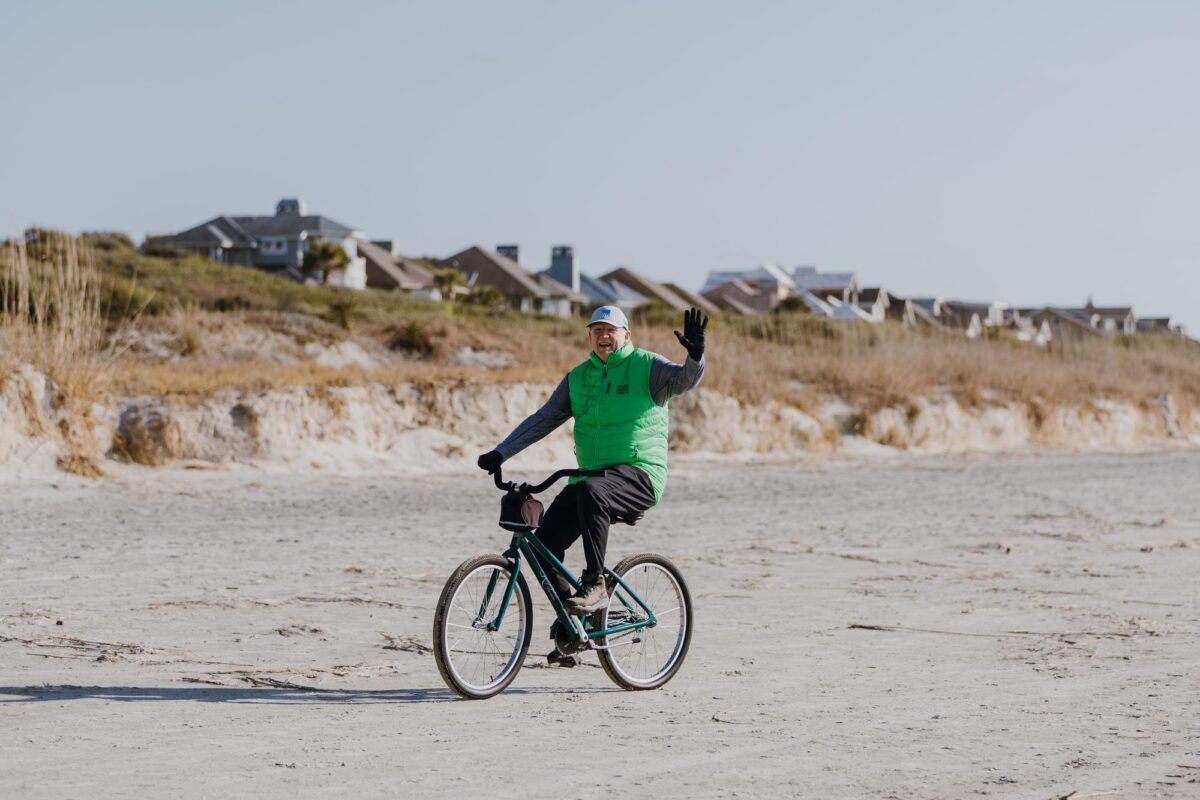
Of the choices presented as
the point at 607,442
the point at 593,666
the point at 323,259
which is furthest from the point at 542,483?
the point at 323,259

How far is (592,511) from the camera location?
7.15 meters

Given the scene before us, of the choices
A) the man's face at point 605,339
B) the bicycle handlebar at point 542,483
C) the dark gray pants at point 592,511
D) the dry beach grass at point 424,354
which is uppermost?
the dry beach grass at point 424,354

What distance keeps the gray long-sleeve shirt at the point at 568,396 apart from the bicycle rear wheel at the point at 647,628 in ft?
2.67

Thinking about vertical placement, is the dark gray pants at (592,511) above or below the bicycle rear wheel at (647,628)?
above

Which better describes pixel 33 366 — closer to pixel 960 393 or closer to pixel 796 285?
pixel 960 393

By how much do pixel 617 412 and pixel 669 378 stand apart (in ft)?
1.02

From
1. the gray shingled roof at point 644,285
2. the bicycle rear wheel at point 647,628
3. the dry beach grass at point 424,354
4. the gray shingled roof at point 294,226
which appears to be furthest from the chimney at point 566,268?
the bicycle rear wheel at point 647,628

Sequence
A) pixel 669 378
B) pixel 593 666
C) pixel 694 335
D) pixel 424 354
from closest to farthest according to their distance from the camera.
→ pixel 694 335 < pixel 669 378 < pixel 593 666 < pixel 424 354

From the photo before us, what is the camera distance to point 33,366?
60.7 ft

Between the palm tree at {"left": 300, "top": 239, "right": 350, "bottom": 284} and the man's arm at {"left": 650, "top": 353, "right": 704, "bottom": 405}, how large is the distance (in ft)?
224

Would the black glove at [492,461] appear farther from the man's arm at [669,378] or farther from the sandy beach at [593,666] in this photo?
the sandy beach at [593,666]

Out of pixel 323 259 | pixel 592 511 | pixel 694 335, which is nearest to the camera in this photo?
pixel 694 335

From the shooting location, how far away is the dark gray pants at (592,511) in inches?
281

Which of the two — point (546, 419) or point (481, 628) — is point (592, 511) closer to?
point (546, 419)
